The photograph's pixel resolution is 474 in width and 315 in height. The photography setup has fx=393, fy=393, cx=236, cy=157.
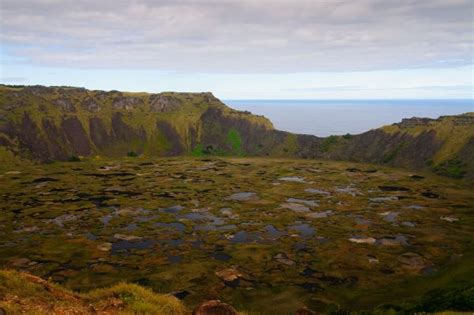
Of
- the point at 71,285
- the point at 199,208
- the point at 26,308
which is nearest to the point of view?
the point at 26,308

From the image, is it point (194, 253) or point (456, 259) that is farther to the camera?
point (194, 253)

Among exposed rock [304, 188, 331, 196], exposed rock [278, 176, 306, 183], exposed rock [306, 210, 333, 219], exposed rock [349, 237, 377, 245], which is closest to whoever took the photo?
exposed rock [349, 237, 377, 245]

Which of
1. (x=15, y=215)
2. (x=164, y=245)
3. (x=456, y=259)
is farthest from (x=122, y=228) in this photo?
(x=456, y=259)

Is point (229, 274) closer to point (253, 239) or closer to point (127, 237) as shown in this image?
point (253, 239)

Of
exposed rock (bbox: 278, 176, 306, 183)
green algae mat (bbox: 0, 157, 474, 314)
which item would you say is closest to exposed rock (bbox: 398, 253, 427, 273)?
green algae mat (bbox: 0, 157, 474, 314)

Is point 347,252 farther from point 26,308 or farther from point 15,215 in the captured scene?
point 15,215

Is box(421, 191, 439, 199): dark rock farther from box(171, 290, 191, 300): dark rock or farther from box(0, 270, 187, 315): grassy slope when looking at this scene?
box(0, 270, 187, 315): grassy slope

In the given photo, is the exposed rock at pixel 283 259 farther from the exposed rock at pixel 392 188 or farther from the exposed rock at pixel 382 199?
the exposed rock at pixel 392 188

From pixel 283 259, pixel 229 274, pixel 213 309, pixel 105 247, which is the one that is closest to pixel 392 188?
pixel 283 259
